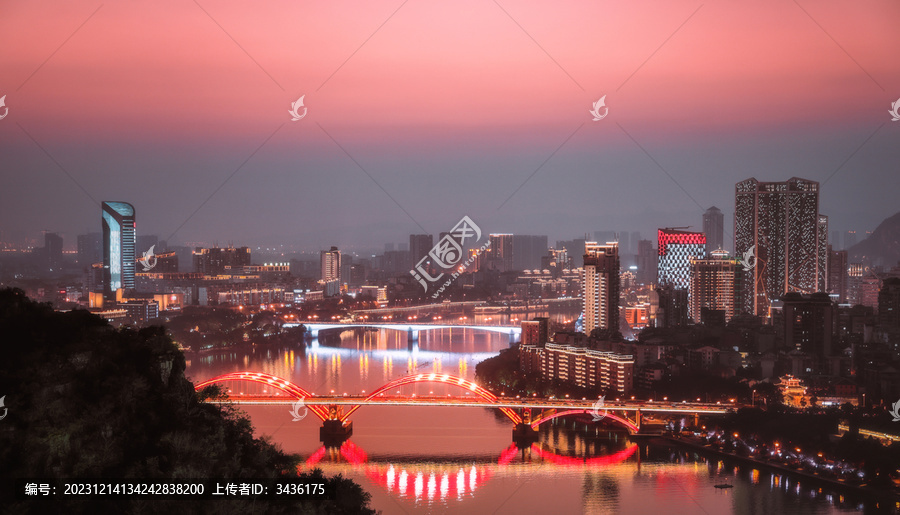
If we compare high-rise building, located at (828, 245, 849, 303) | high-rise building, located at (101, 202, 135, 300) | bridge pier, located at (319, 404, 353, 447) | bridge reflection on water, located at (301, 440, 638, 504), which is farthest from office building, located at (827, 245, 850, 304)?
high-rise building, located at (101, 202, 135, 300)

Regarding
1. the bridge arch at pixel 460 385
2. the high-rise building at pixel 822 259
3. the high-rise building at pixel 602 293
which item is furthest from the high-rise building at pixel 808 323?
the high-rise building at pixel 822 259

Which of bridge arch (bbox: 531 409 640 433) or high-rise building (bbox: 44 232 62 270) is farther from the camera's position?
high-rise building (bbox: 44 232 62 270)

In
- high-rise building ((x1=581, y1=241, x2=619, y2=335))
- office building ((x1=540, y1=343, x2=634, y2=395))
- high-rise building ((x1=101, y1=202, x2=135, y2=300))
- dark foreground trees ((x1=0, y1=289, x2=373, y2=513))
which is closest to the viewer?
dark foreground trees ((x1=0, y1=289, x2=373, y2=513))

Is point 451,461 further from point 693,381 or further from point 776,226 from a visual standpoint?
point 776,226

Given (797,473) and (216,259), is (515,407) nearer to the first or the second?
(797,473)

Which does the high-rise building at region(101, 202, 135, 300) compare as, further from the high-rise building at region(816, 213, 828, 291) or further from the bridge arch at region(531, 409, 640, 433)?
the high-rise building at region(816, 213, 828, 291)

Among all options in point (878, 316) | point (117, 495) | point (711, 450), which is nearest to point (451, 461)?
point (711, 450)

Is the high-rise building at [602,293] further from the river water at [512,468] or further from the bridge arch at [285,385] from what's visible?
the bridge arch at [285,385]
